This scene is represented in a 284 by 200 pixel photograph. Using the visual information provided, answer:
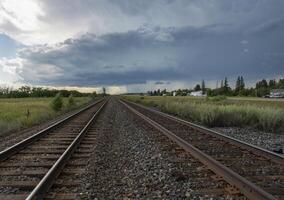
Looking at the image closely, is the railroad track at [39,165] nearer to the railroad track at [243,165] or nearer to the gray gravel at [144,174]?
the gray gravel at [144,174]

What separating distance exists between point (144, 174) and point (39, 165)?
2519mm

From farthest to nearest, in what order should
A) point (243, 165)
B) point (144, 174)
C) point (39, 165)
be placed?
point (39, 165) → point (243, 165) → point (144, 174)

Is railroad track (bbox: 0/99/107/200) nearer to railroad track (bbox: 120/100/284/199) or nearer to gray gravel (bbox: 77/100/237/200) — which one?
gray gravel (bbox: 77/100/237/200)

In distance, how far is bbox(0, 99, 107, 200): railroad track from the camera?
6402 mm

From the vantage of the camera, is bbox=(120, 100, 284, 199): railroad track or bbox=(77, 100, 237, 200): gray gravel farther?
bbox=(77, 100, 237, 200): gray gravel

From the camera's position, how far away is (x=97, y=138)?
46.1ft

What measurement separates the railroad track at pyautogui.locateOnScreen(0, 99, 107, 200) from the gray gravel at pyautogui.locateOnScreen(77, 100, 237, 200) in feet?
1.36

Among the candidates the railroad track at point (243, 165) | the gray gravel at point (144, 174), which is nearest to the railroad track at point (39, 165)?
the gray gravel at point (144, 174)

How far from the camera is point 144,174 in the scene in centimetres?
791

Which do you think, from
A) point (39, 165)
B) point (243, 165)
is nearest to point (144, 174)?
point (243, 165)

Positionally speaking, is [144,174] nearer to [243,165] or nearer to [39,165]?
[243,165]

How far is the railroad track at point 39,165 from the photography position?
6402 mm

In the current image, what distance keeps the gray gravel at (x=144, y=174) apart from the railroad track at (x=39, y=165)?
41 cm

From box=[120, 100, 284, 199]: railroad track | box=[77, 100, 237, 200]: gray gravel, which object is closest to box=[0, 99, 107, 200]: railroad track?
box=[77, 100, 237, 200]: gray gravel
